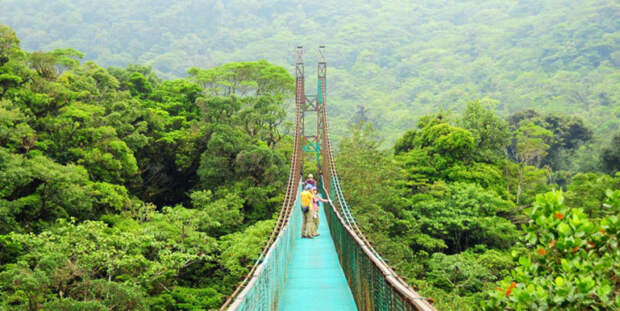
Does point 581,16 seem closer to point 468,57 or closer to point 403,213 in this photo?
point 468,57

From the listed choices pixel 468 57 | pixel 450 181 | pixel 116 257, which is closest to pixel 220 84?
pixel 450 181

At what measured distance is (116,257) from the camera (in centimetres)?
910

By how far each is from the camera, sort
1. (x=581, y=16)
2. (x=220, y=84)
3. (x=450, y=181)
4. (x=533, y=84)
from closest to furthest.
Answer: (x=450, y=181)
(x=220, y=84)
(x=533, y=84)
(x=581, y=16)

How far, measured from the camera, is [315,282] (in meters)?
5.35

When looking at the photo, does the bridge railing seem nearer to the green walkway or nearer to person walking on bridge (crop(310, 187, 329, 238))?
the green walkway

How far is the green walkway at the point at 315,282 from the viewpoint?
→ 4.57m

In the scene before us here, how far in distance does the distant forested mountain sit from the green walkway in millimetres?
28780

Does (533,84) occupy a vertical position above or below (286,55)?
below

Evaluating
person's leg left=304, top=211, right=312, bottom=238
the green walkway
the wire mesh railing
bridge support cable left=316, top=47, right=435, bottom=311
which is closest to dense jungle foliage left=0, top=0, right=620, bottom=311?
bridge support cable left=316, top=47, right=435, bottom=311

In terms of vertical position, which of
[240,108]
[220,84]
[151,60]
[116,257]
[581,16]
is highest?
[581,16]

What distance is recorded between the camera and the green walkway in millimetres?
4570

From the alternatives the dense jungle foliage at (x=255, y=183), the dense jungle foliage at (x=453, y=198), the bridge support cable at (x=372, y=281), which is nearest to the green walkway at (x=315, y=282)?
the bridge support cable at (x=372, y=281)

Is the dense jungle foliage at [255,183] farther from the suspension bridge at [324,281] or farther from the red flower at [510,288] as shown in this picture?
the suspension bridge at [324,281]

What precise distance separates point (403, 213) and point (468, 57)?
42.5 m
